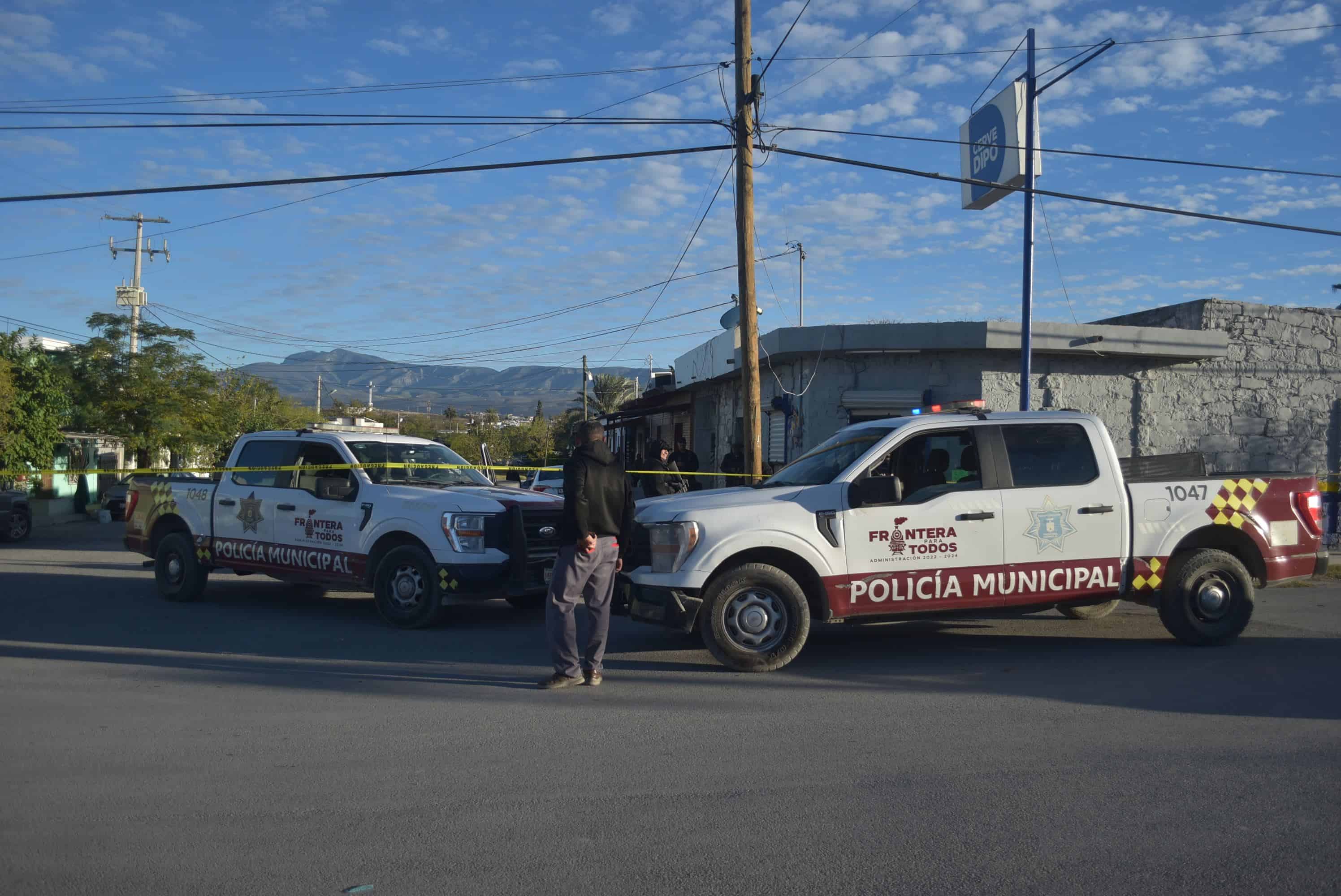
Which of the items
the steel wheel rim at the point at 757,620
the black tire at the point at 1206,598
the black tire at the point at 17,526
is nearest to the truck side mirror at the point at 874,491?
the steel wheel rim at the point at 757,620

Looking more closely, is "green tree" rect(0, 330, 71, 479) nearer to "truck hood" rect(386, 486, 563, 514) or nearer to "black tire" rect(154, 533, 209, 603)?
"black tire" rect(154, 533, 209, 603)

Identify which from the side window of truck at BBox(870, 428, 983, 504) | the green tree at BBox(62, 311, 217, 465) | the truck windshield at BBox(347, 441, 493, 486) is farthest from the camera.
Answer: the green tree at BBox(62, 311, 217, 465)

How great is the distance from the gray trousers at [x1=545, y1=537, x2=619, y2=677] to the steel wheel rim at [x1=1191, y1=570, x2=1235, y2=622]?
4776 millimetres

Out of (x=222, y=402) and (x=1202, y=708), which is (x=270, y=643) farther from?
(x=222, y=402)

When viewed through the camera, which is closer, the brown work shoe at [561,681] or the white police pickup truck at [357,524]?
the brown work shoe at [561,681]

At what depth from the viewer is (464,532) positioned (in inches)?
380

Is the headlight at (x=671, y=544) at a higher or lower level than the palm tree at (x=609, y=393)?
lower

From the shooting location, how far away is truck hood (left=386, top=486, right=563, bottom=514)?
971cm

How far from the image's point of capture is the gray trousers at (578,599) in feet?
23.9

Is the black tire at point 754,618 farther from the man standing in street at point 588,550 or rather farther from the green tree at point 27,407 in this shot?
the green tree at point 27,407

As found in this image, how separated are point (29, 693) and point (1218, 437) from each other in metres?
18.6

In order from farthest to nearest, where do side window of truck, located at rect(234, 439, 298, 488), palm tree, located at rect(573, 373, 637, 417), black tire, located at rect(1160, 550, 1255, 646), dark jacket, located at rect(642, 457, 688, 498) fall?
1. palm tree, located at rect(573, 373, 637, 417)
2. dark jacket, located at rect(642, 457, 688, 498)
3. side window of truck, located at rect(234, 439, 298, 488)
4. black tire, located at rect(1160, 550, 1255, 646)

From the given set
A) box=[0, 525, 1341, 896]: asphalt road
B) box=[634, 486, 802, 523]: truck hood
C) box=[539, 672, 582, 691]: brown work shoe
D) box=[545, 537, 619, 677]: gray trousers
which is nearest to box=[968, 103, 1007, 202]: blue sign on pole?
box=[0, 525, 1341, 896]: asphalt road

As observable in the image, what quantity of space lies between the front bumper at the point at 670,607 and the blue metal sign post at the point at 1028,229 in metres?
9.47
